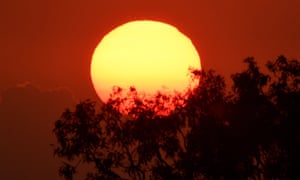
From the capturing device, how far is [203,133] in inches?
2330

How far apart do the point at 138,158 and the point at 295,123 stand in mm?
10495

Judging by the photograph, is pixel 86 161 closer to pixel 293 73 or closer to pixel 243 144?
pixel 243 144

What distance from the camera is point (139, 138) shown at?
60.3m

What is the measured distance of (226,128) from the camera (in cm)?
5912

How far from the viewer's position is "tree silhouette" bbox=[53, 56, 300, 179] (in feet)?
192

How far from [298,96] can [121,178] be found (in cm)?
1271

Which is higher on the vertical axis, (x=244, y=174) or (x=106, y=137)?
(x=106, y=137)

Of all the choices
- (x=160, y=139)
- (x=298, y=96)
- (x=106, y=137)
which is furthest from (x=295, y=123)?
(x=106, y=137)

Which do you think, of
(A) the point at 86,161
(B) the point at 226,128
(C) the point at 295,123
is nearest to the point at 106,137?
(A) the point at 86,161

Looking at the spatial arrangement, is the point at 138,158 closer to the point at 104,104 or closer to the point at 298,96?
the point at 104,104

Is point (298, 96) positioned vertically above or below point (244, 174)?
above

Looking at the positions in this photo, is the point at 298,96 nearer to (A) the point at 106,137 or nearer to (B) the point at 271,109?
(B) the point at 271,109

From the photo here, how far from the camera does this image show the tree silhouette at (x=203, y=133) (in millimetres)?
58656

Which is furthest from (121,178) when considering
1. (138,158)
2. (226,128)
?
(226,128)
